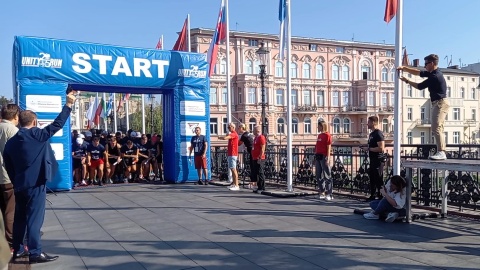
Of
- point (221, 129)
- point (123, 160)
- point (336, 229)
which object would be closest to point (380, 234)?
point (336, 229)

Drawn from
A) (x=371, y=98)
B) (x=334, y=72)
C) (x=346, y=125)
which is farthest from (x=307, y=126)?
(x=371, y=98)

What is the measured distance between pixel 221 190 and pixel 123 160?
4.12 m

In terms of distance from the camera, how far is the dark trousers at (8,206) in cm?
570

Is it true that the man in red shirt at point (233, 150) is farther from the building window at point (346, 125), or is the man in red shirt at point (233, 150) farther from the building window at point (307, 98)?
the building window at point (346, 125)

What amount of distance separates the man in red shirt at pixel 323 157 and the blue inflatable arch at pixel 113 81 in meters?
5.14

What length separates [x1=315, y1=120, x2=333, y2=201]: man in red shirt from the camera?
9586 millimetres

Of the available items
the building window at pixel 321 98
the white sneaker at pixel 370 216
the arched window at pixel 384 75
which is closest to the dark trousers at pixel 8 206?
the white sneaker at pixel 370 216

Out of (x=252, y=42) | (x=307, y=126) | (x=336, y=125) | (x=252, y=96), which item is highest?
(x=252, y=42)

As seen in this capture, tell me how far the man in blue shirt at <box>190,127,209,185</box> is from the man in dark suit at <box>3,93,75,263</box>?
7.55 metres

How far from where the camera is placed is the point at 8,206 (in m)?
5.77

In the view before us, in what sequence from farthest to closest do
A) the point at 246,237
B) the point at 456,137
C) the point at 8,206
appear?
the point at 456,137
the point at 246,237
the point at 8,206

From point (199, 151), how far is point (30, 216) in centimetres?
776

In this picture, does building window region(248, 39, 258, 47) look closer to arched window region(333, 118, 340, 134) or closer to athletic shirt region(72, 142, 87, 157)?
arched window region(333, 118, 340, 134)

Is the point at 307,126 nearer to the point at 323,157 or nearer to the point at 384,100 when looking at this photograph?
the point at 384,100
